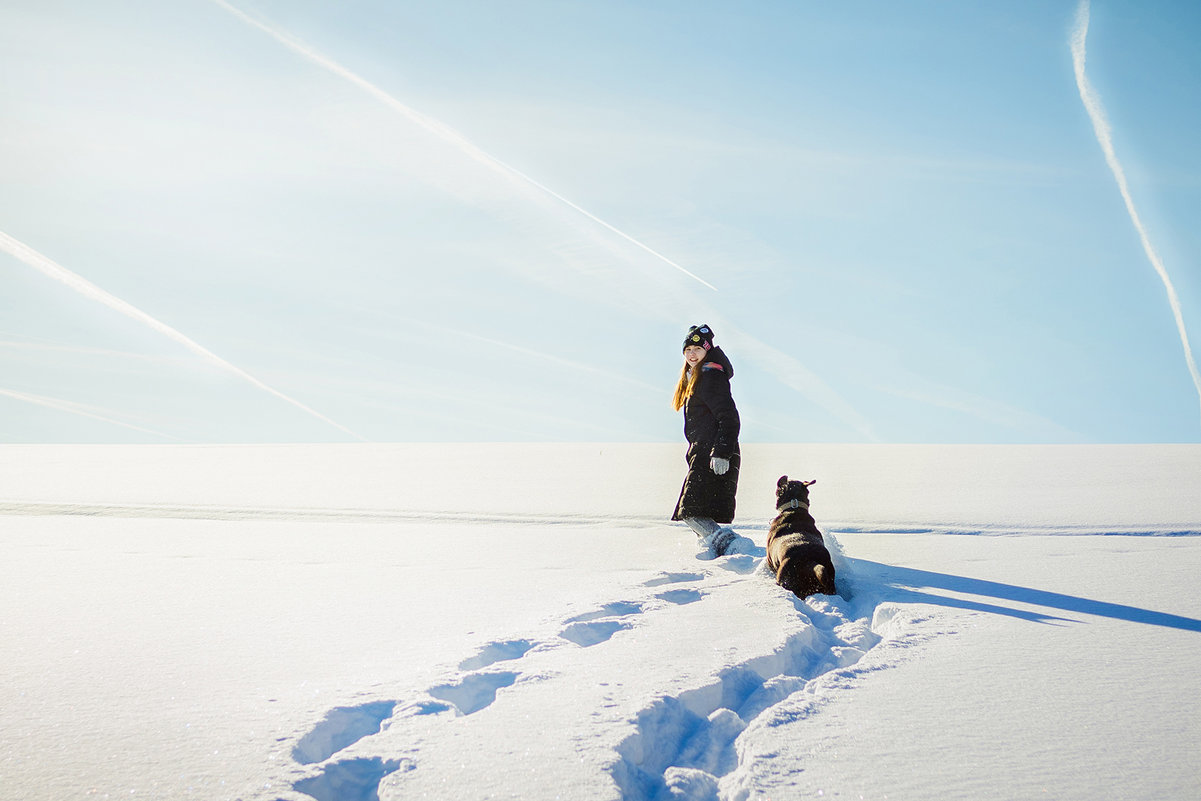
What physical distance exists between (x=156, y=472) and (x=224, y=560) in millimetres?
8317

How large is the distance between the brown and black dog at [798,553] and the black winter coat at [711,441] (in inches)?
38.0

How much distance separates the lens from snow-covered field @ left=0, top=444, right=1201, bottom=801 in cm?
148

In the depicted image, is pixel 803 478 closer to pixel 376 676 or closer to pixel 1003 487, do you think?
pixel 1003 487

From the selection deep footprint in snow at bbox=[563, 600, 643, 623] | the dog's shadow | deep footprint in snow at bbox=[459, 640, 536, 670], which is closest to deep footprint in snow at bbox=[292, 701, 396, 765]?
deep footprint in snow at bbox=[459, 640, 536, 670]

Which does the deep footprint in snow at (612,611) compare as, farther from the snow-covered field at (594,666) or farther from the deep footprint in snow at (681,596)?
the deep footprint in snow at (681,596)

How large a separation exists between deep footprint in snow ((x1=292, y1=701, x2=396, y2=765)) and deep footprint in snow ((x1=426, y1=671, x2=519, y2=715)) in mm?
152

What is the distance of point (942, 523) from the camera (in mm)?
5473

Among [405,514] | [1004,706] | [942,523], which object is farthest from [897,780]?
[405,514]

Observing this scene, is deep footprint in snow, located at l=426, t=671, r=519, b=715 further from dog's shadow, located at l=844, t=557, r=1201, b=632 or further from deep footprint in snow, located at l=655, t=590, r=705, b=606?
dog's shadow, located at l=844, t=557, r=1201, b=632

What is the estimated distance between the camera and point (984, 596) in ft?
10.6

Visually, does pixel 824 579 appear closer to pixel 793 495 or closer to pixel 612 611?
pixel 793 495

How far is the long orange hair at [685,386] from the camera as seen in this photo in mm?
5246

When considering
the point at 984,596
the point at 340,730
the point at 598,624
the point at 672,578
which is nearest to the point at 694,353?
the point at 672,578

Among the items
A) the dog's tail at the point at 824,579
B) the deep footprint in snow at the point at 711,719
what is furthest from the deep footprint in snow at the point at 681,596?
the deep footprint in snow at the point at 711,719
